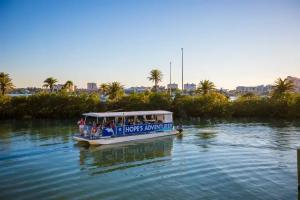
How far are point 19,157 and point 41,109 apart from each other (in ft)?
172

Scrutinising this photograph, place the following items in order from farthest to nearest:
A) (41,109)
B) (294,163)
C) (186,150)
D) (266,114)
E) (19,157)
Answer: (41,109)
(266,114)
(186,150)
(19,157)
(294,163)

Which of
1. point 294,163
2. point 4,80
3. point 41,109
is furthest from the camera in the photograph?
point 4,80

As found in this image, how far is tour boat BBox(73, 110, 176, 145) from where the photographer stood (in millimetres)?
35844

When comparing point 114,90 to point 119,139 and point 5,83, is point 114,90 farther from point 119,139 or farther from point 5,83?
point 119,139

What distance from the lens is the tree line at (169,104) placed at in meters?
73.6

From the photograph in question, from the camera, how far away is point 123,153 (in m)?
31.8

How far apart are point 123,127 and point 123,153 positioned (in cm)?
662

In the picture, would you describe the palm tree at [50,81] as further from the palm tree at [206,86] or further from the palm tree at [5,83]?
the palm tree at [206,86]

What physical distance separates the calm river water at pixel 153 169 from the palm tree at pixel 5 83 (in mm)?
61573

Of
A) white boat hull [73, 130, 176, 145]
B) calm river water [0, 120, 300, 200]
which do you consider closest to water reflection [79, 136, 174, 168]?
calm river water [0, 120, 300, 200]

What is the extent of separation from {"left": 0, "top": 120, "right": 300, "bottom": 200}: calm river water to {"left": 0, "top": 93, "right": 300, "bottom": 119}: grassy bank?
35192mm

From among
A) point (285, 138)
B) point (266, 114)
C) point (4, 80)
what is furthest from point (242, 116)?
point (4, 80)

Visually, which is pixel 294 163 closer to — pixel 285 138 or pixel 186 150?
pixel 186 150

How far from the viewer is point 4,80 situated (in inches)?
3728
